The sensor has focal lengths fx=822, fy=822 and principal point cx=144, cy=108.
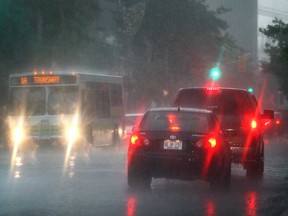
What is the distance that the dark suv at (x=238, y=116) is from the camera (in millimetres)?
18484

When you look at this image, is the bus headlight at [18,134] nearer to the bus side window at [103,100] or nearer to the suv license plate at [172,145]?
the bus side window at [103,100]

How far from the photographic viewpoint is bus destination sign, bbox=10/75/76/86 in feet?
96.9

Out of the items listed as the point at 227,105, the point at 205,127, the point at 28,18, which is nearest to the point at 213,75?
the point at 28,18

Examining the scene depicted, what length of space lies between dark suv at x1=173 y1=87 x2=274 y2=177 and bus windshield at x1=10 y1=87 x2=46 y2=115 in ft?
35.1

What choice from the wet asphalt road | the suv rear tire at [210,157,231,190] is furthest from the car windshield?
the wet asphalt road

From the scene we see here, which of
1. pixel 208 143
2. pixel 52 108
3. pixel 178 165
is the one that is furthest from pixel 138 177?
pixel 52 108

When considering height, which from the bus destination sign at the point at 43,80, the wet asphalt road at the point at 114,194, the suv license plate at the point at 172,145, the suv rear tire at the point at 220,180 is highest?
the bus destination sign at the point at 43,80

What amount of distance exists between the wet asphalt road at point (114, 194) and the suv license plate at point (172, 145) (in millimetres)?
855

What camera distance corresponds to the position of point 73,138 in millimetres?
29188

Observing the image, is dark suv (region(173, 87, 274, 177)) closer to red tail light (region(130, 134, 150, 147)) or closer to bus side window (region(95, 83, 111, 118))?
red tail light (region(130, 134, 150, 147))

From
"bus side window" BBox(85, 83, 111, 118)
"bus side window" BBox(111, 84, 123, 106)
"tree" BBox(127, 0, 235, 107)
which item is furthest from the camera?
"tree" BBox(127, 0, 235, 107)

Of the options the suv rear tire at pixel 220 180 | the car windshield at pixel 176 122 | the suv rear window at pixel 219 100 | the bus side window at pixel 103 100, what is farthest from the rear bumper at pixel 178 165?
the bus side window at pixel 103 100

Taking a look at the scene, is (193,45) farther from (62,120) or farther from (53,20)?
(62,120)

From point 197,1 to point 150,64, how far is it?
9176 millimetres
